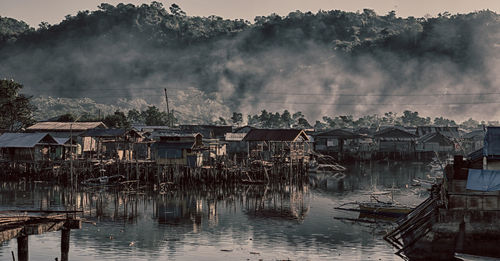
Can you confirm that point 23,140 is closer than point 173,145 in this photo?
No

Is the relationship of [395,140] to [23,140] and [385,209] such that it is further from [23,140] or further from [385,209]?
[385,209]

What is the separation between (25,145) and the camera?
68.9 m

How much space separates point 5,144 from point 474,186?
53.8 metres

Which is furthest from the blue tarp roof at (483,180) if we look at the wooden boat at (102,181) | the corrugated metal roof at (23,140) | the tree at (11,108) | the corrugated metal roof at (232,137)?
the tree at (11,108)

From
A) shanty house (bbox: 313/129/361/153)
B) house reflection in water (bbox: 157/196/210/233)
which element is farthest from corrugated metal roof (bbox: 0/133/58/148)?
shanty house (bbox: 313/129/361/153)

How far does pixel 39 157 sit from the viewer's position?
70.9 metres

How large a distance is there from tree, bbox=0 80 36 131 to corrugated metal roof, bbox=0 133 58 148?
14290mm

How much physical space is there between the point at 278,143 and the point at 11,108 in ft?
118

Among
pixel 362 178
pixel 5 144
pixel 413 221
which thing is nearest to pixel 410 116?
pixel 362 178

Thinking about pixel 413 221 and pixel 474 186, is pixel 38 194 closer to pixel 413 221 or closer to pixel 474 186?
pixel 413 221

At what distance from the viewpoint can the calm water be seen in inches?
1399

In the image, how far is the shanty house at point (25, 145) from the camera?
6956cm

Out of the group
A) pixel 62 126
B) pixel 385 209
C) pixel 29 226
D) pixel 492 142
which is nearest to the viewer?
pixel 29 226

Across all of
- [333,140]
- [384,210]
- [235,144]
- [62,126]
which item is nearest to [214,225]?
[384,210]
